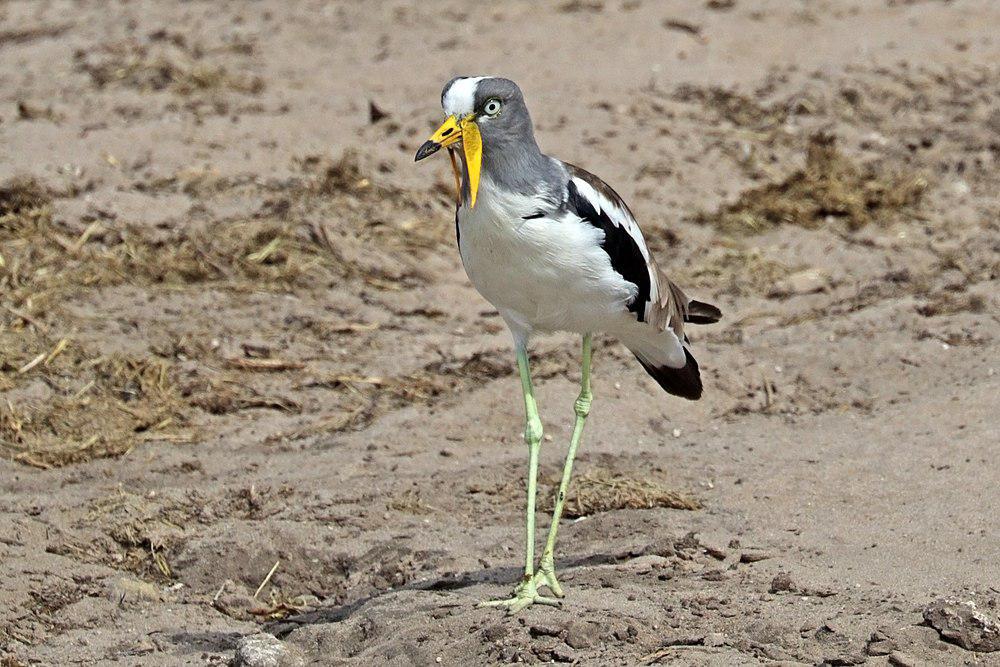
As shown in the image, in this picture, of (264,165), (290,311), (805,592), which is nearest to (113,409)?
(290,311)

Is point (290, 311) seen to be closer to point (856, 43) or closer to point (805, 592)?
point (805, 592)

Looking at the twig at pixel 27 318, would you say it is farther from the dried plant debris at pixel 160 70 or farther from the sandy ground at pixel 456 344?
the dried plant debris at pixel 160 70

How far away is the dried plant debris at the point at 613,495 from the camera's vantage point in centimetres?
552

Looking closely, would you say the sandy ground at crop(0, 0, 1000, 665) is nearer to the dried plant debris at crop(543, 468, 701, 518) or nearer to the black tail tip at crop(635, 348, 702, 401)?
the dried plant debris at crop(543, 468, 701, 518)

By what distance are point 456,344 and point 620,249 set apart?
2.62 meters

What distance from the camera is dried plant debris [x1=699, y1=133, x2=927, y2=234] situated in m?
8.64

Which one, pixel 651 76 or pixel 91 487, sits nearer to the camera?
pixel 91 487

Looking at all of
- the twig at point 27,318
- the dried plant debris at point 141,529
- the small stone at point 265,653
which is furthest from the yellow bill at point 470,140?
the twig at point 27,318

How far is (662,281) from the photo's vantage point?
Answer: 5.24 metres

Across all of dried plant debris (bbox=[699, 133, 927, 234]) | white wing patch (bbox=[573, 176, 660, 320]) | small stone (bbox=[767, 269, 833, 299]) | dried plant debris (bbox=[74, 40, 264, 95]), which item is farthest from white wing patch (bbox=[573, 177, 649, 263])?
dried plant debris (bbox=[74, 40, 264, 95])

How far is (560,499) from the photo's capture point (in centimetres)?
500

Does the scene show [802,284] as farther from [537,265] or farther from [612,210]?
[537,265]

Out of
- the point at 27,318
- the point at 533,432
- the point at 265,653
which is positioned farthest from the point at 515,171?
the point at 27,318

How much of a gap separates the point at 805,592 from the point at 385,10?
25.0 feet
